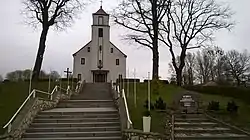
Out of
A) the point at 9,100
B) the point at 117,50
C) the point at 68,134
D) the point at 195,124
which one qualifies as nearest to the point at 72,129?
the point at 68,134

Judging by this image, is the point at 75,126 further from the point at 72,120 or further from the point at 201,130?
the point at 201,130

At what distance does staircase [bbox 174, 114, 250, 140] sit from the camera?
43.3 ft

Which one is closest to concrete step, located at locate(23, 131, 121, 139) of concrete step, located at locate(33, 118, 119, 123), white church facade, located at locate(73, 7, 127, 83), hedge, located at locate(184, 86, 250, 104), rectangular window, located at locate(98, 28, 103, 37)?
concrete step, located at locate(33, 118, 119, 123)

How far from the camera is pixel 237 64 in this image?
5688 centimetres

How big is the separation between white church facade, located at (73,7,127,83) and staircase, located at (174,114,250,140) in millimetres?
33593

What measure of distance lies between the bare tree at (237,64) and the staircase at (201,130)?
3630 cm

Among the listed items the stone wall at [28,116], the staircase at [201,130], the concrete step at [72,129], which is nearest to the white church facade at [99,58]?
the stone wall at [28,116]

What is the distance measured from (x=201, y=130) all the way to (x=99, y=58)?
124 feet

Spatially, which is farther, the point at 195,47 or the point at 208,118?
the point at 195,47

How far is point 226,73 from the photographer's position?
53250mm

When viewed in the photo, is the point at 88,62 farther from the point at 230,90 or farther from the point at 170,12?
the point at 230,90

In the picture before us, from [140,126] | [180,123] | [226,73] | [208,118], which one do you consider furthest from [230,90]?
[226,73]

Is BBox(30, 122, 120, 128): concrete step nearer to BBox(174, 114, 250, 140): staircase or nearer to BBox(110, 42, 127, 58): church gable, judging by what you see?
BBox(174, 114, 250, 140): staircase

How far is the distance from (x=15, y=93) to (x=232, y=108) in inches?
518
